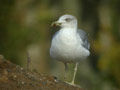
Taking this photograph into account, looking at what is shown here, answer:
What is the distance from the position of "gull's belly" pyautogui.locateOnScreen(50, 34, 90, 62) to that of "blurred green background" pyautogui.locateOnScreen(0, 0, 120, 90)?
Result: 9.64m

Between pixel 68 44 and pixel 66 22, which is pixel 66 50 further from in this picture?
pixel 66 22

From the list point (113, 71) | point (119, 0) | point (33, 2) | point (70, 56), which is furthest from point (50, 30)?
point (70, 56)

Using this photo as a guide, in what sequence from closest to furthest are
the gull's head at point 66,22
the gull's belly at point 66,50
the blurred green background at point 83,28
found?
the gull's belly at point 66,50
the gull's head at point 66,22
the blurred green background at point 83,28

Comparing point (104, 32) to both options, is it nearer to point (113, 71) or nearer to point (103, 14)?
point (103, 14)

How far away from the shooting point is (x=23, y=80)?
9617mm

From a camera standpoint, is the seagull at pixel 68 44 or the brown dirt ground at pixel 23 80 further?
the seagull at pixel 68 44

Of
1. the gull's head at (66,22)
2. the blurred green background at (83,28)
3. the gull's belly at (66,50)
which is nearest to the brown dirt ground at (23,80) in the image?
the gull's belly at (66,50)

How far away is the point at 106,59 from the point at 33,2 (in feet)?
17.2

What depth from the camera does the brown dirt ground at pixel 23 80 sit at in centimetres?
934

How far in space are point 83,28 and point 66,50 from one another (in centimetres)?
1851

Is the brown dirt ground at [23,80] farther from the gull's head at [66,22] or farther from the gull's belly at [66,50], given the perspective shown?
the gull's head at [66,22]

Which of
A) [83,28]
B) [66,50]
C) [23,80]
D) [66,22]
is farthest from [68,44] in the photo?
[83,28]

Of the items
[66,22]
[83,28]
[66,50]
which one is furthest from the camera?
[83,28]

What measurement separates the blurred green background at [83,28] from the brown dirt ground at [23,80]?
11.2m
